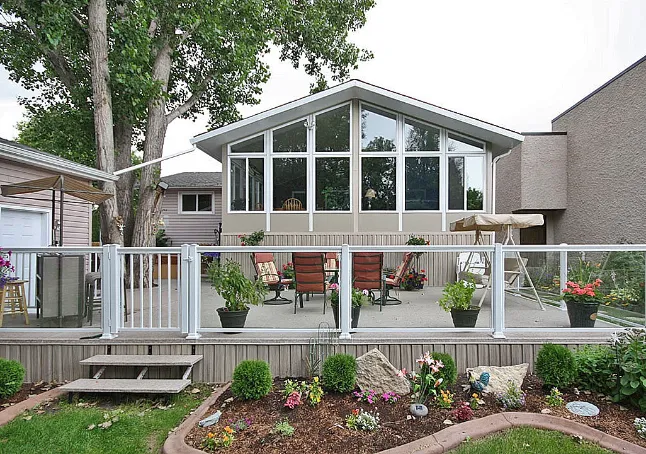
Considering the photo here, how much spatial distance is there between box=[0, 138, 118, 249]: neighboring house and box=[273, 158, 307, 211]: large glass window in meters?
3.80

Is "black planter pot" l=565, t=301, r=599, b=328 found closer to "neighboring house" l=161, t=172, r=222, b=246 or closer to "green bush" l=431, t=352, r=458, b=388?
"green bush" l=431, t=352, r=458, b=388

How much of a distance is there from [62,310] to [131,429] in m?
2.17

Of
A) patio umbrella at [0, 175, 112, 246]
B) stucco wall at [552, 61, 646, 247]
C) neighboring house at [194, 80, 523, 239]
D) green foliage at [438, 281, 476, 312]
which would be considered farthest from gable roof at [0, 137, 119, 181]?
stucco wall at [552, 61, 646, 247]

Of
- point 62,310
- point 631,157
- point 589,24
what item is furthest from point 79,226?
point 589,24

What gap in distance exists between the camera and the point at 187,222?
18031 millimetres

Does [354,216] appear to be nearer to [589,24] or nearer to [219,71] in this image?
[219,71]

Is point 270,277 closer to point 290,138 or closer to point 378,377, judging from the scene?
point 378,377

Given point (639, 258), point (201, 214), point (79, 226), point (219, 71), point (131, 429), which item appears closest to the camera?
point (131, 429)

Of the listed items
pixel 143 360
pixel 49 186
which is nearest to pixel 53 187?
pixel 49 186

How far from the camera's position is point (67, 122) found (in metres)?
12.3

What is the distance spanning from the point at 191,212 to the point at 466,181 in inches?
459

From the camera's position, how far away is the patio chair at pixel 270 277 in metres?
7.12

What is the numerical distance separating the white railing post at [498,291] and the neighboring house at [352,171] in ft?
19.8

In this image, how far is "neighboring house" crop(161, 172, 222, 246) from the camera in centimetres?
1788
